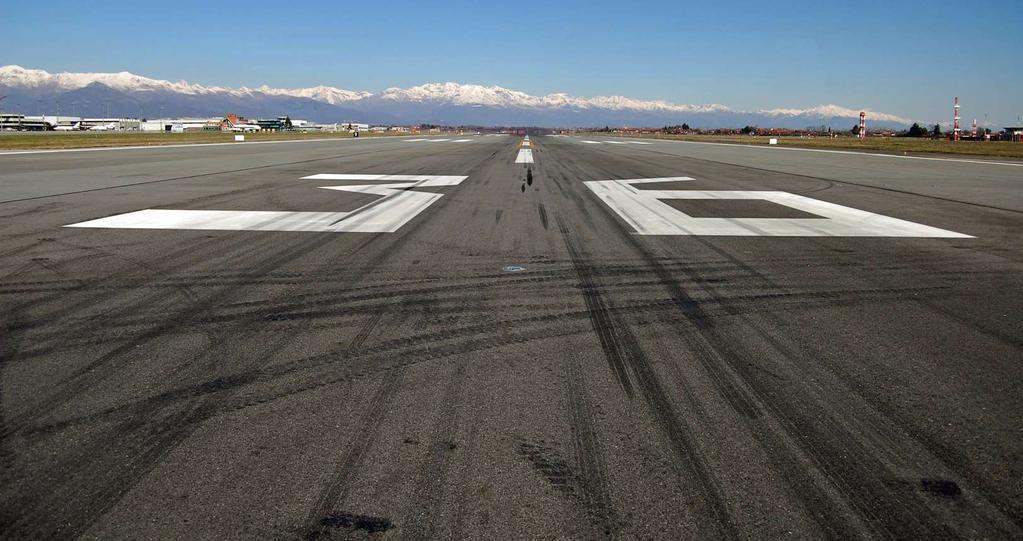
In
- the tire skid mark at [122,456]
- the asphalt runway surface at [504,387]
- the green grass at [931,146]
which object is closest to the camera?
the tire skid mark at [122,456]

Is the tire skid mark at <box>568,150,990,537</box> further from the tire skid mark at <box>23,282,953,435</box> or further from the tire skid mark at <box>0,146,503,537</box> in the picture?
the tire skid mark at <box>0,146,503,537</box>

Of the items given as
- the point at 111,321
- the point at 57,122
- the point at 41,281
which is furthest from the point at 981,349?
the point at 57,122

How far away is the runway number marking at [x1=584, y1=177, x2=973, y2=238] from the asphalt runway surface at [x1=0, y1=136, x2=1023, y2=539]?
88 centimetres

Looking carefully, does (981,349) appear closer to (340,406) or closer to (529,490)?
(529,490)

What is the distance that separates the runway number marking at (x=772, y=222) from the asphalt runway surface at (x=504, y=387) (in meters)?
0.88

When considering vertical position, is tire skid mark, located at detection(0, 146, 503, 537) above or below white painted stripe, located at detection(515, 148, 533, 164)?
below

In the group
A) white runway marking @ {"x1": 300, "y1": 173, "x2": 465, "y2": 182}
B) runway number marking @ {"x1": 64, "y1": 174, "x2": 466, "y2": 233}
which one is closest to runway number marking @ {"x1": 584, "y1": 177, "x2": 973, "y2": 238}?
runway number marking @ {"x1": 64, "y1": 174, "x2": 466, "y2": 233}

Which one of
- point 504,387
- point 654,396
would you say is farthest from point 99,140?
point 654,396

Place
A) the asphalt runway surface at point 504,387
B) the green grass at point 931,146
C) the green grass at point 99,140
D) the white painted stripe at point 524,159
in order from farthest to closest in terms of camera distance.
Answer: the green grass at point 931,146 → the green grass at point 99,140 → the white painted stripe at point 524,159 → the asphalt runway surface at point 504,387

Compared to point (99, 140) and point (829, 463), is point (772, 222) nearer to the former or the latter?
point (829, 463)

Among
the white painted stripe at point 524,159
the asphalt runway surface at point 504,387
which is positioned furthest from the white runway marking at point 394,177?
the asphalt runway surface at point 504,387

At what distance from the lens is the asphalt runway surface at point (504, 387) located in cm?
243

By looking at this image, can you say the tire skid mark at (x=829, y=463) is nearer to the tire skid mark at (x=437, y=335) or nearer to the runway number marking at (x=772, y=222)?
the tire skid mark at (x=437, y=335)

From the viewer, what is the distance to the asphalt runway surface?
2.43 meters
